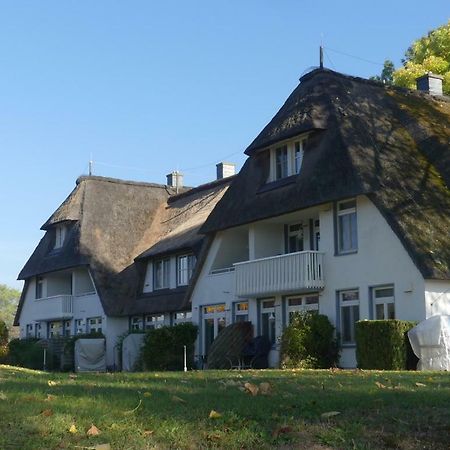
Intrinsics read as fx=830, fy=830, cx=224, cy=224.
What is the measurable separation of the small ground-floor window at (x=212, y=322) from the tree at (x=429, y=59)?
1506 centimetres

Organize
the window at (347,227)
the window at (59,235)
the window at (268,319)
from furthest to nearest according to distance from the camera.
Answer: the window at (59,235)
the window at (268,319)
the window at (347,227)

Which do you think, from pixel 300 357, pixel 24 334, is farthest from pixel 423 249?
pixel 24 334

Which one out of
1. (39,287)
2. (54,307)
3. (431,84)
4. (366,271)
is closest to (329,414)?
(366,271)

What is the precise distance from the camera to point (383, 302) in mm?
24844

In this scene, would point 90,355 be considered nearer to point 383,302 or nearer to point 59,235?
point 59,235

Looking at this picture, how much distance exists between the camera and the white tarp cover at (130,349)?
118 feet

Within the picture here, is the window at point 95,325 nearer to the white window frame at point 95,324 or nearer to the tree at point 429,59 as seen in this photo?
the white window frame at point 95,324

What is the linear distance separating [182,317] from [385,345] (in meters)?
16.0

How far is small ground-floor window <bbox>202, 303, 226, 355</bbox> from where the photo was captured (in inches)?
1277

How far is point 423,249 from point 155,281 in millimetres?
19137

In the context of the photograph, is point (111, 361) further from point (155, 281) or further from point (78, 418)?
point (78, 418)

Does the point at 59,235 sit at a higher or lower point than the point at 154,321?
higher

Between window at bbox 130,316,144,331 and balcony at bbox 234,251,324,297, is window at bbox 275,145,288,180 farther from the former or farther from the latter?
window at bbox 130,316,144,331

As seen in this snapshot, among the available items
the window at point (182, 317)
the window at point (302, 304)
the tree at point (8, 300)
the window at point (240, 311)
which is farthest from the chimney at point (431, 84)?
the tree at point (8, 300)
